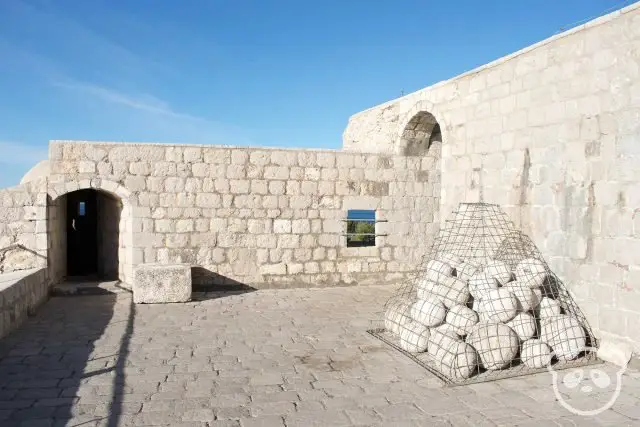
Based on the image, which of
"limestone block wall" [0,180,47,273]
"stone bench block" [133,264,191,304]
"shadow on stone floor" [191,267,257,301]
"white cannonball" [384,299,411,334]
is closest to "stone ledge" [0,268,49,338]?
"limestone block wall" [0,180,47,273]

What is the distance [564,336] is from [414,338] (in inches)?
58.6

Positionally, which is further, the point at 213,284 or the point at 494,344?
the point at 213,284

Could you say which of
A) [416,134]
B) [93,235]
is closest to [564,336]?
[416,134]

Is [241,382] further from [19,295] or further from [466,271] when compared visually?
[19,295]

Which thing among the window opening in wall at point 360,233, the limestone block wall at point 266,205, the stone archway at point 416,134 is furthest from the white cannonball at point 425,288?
the stone archway at point 416,134

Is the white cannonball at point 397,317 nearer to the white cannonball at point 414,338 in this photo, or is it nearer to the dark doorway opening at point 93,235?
the white cannonball at point 414,338

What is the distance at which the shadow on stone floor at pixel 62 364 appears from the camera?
12.8 ft

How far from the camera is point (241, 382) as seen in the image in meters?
4.61

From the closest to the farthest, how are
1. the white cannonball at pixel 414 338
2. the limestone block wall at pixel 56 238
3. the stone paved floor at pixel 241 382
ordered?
the stone paved floor at pixel 241 382, the white cannonball at pixel 414 338, the limestone block wall at pixel 56 238

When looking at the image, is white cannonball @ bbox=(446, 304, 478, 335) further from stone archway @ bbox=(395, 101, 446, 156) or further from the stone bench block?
stone archway @ bbox=(395, 101, 446, 156)

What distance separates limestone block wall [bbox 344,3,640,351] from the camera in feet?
16.5

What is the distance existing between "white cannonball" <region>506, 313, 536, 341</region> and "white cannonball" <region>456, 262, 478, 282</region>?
80 centimetres

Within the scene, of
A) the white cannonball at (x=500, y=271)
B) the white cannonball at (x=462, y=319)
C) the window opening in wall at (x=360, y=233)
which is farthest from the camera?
the window opening in wall at (x=360, y=233)

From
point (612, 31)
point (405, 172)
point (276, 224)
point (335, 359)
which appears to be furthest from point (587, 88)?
point (276, 224)
